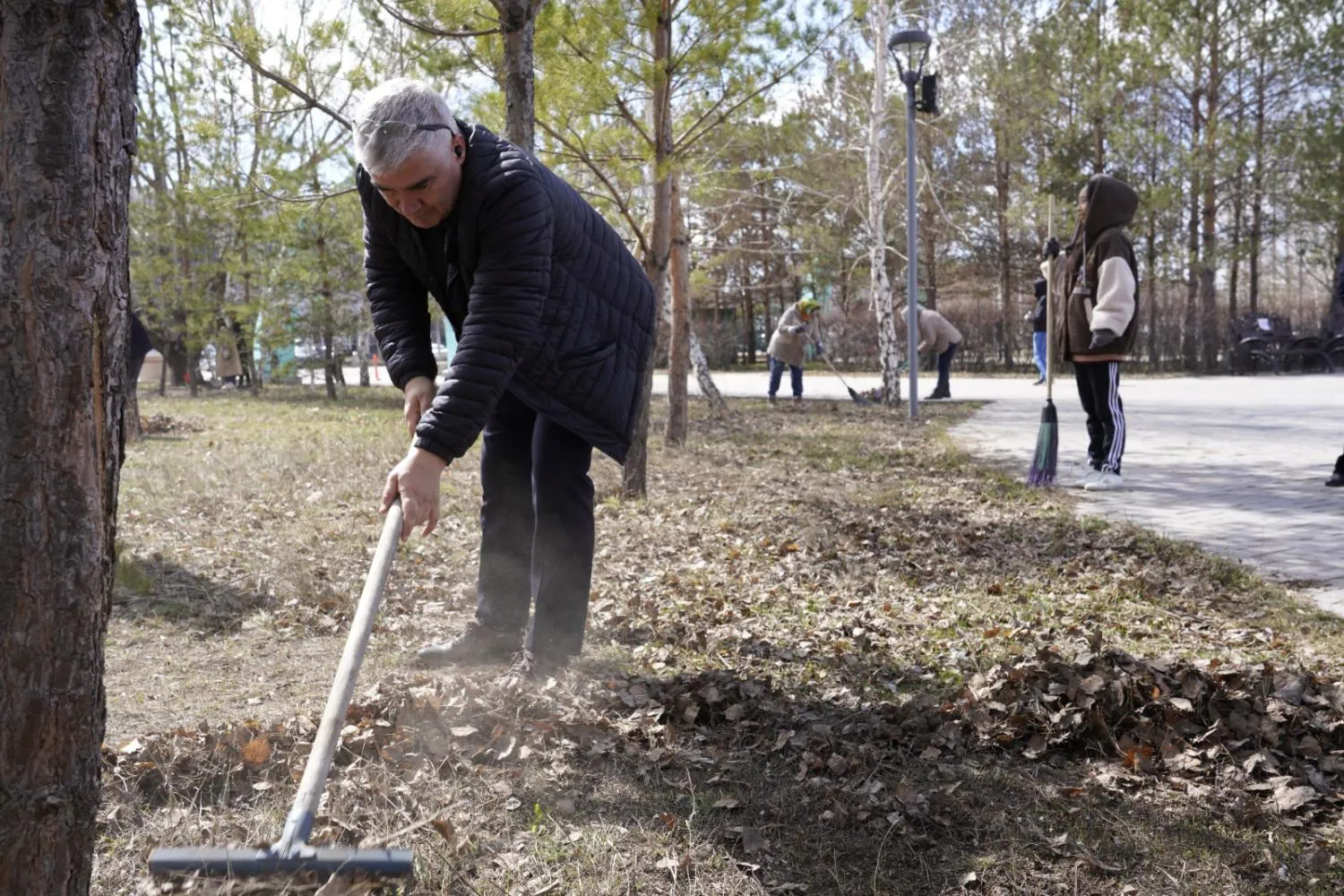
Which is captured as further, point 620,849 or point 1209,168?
point 1209,168

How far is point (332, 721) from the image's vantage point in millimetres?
2182

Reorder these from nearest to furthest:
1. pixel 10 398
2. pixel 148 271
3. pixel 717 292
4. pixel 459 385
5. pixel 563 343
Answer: pixel 10 398 → pixel 459 385 → pixel 563 343 → pixel 148 271 → pixel 717 292

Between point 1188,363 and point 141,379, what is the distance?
2398cm

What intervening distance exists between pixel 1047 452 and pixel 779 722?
5.04 metres

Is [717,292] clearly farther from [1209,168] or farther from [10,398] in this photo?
[10,398]

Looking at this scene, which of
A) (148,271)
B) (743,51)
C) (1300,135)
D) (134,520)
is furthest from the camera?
(1300,135)

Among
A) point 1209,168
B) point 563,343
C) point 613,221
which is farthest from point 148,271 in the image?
point 1209,168

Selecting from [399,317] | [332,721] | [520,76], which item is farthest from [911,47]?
[332,721]

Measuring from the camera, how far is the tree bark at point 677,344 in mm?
9906

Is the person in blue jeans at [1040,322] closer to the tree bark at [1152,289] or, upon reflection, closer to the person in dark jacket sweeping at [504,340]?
the tree bark at [1152,289]

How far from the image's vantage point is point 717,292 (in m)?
35.2

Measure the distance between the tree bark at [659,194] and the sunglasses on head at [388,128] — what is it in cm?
422

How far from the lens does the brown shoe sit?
3.67m

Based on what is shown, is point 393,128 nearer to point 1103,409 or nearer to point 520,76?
point 520,76
